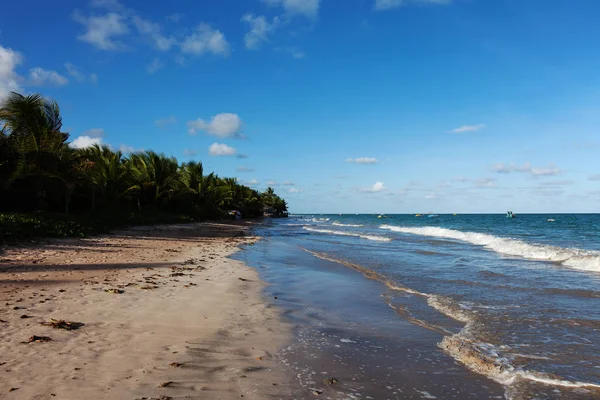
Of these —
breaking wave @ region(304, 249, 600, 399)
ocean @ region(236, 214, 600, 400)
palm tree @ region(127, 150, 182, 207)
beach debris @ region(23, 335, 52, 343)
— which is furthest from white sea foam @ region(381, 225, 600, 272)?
palm tree @ region(127, 150, 182, 207)

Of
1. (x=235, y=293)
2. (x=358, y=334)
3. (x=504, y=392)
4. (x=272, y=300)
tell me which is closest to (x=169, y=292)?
(x=235, y=293)

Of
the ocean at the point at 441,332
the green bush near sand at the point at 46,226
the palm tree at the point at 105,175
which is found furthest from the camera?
the palm tree at the point at 105,175

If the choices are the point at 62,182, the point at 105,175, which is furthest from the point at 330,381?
the point at 105,175

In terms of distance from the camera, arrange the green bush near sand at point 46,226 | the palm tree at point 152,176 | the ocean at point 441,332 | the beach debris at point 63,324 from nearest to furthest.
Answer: the ocean at point 441,332 → the beach debris at point 63,324 → the green bush near sand at point 46,226 → the palm tree at point 152,176

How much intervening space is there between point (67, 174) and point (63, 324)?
65.2 feet

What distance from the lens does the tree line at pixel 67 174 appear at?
68.2ft

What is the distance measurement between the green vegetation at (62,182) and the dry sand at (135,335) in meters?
6.87

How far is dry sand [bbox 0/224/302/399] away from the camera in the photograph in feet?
13.9

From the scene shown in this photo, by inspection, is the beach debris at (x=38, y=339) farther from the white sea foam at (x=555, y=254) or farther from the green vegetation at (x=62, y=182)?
the white sea foam at (x=555, y=254)

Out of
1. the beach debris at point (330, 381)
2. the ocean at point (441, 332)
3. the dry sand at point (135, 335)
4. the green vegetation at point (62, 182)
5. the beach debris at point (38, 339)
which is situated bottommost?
the ocean at point (441, 332)

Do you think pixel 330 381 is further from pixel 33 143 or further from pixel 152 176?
pixel 152 176

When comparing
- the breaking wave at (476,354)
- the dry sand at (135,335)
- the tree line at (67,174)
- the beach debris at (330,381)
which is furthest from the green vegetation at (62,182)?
the breaking wave at (476,354)

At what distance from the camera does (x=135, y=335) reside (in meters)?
5.88

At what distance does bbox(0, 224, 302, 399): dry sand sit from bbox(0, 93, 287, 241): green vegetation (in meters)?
6.87
